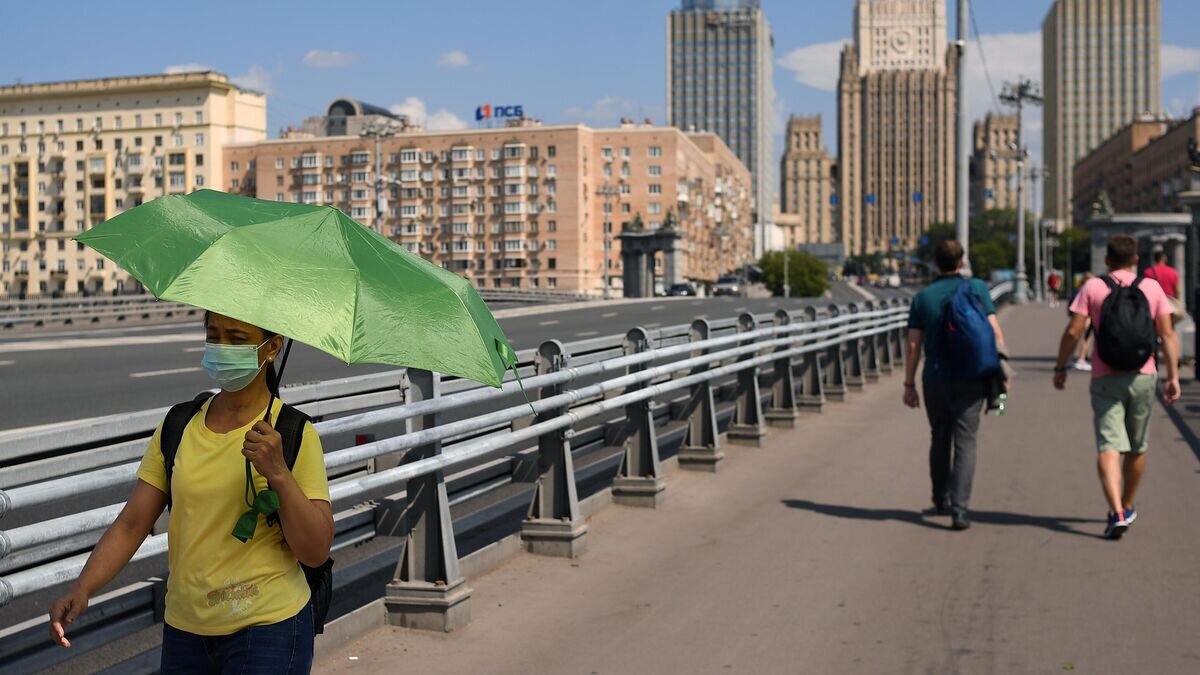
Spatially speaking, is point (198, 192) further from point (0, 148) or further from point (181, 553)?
point (0, 148)

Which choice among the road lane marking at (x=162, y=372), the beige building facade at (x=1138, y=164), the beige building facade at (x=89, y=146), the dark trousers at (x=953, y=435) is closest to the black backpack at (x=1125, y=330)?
the dark trousers at (x=953, y=435)

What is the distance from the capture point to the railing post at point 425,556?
604cm

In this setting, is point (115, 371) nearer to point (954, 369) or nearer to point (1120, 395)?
point (954, 369)

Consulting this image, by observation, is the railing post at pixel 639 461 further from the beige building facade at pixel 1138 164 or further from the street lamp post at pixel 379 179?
the beige building facade at pixel 1138 164

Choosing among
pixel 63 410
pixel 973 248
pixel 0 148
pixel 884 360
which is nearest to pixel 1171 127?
pixel 973 248

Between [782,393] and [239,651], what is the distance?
39.3 feet

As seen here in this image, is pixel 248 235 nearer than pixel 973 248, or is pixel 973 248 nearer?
pixel 248 235

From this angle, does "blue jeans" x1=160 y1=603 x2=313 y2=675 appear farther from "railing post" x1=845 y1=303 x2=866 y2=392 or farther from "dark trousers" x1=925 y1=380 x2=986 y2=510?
"railing post" x1=845 y1=303 x2=866 y2=392

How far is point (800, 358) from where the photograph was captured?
18922mm

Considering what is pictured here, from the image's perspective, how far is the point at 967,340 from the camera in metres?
9.26

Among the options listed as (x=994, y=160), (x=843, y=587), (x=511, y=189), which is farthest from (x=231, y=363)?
(x=994, y=160)

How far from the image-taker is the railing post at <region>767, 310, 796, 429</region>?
577 inches

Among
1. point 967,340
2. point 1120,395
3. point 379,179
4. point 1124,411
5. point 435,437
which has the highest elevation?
point 379,179

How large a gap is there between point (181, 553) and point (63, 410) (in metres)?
12.3
